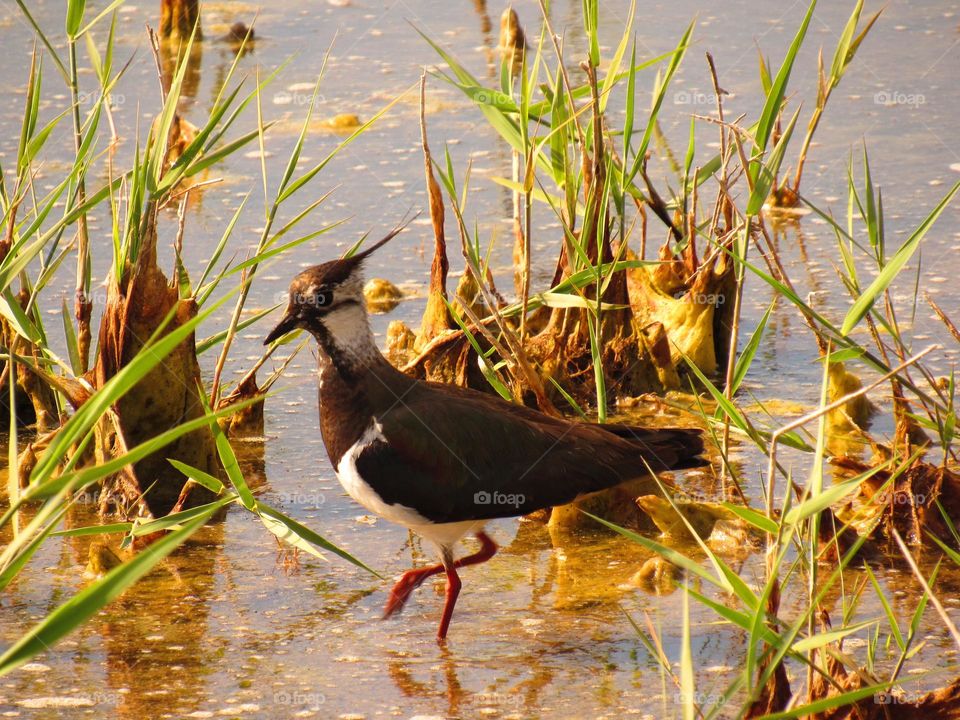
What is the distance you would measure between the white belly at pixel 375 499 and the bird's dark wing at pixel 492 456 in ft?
0.08

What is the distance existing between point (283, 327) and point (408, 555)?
1161 mm

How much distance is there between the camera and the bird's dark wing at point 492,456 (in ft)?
15.1

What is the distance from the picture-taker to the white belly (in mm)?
4613

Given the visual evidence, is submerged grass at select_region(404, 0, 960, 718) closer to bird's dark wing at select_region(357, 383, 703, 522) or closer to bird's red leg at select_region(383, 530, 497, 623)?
bird's dark wing at select_region(357, 383, 703, 522)

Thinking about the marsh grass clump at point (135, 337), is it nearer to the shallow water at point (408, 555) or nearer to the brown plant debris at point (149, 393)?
the brown plant debris at point (149, 393)

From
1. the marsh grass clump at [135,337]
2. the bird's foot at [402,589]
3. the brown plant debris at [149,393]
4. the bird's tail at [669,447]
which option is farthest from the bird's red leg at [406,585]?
the brown plant debris at [149,393]

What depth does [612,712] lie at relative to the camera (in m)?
4.07

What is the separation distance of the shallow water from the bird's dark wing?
1.45 feet

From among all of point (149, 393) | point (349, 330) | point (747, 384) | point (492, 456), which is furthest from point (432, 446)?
point (747, 384)

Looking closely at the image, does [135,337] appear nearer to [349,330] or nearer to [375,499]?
[349,330]

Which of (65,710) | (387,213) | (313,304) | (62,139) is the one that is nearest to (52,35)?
(62,139)

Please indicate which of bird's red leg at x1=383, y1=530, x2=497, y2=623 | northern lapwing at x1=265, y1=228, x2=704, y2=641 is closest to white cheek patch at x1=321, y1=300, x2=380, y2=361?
northern lapwing at x1=265, y1=228, x2=704, y2=641

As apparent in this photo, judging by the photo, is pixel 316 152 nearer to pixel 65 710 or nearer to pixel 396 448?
pixel 396 448

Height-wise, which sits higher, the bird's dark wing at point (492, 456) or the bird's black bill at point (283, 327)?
the bird's black bill at point (283, 327)
